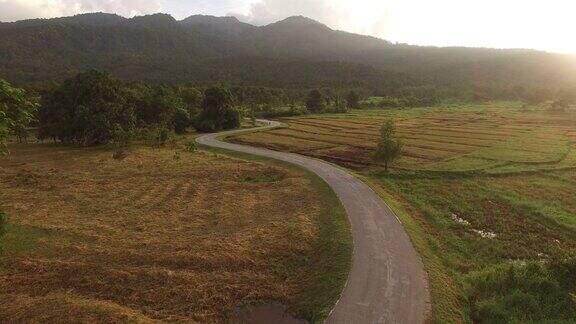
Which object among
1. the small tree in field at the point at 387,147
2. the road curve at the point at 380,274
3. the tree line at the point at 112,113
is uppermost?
the tree line at the point at 112,113

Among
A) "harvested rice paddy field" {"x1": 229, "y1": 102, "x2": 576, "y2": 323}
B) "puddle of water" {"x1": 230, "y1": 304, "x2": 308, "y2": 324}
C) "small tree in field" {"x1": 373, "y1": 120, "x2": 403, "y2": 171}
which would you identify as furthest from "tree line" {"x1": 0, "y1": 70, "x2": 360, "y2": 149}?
"small tree in field" {"x1": 373, "y1": 120, "x2": 403, "y2": 171}

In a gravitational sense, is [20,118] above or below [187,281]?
above

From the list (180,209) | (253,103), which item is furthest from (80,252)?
(253,103)

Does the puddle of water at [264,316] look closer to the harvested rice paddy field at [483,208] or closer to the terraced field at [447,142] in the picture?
the harvested rice paddy field at [483,208]

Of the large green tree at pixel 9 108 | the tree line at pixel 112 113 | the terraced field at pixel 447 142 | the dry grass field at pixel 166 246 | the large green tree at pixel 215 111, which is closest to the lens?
the dry grass field at pixel 166 246

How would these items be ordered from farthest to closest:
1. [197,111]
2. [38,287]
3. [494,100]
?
[494,100] < [197,111] < [38,287]

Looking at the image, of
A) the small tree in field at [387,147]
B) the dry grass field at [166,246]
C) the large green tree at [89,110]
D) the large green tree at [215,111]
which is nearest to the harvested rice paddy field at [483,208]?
the small tree in field at [387,147]

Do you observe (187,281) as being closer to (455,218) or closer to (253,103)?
(455,218)
